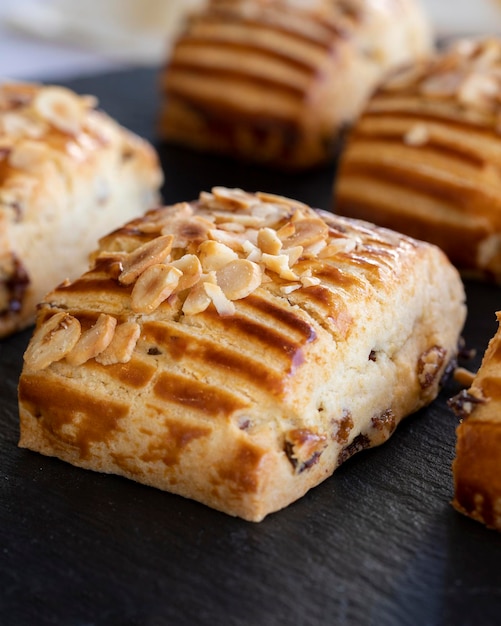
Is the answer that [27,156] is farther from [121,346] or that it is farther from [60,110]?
[121,346]

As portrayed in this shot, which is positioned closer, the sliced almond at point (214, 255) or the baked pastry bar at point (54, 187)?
the sliced almond at point (214, 255)

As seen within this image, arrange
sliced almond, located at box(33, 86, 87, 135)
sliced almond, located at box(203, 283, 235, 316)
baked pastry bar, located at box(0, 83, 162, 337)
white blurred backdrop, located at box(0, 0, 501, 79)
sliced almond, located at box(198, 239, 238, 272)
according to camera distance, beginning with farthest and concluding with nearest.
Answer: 1. white blurred backdrop, located at box(0, 0, 501, 79)
2. sliced almond, located at box(33, 86, 87, 135)
3. baked pastry bar, located at box(0, 83, 162, 337)
4. sliced almond, located at box(198, 239, 238, 272)
5. sliced almond, located at box(203, 283, 235, 316)

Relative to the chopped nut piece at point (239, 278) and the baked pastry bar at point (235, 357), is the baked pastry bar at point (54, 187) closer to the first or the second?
the baked pastry bar at point (235, 357)

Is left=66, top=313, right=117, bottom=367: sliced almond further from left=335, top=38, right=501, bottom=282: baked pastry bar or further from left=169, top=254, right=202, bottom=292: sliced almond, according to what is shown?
left=335, top=38, right=501, bottom=282: baked pastry bar

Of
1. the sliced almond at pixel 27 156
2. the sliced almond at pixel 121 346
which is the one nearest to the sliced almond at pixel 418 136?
the sliced almond at pixel 27 156

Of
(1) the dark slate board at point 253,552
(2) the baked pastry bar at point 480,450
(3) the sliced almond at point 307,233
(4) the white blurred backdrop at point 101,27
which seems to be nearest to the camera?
(1) the dark slate board at point 253,552

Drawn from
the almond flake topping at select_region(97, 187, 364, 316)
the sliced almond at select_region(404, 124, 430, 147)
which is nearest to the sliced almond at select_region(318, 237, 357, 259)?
the almond flake topping at select_region(97, 187, 364, 316)

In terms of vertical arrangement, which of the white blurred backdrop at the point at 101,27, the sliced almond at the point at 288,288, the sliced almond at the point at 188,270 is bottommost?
the white blurred backdrop at the point at 101,27
